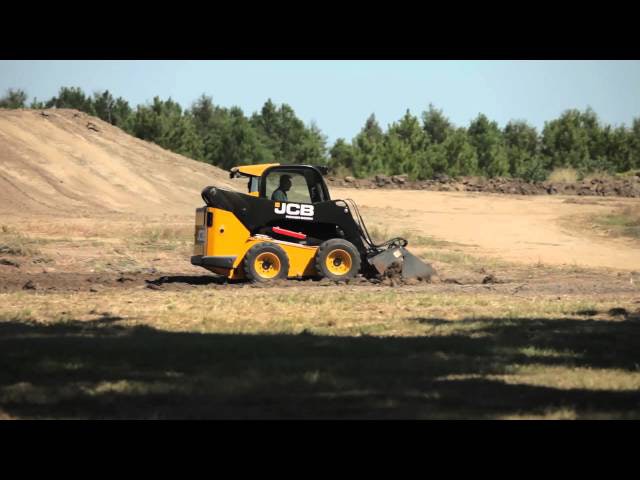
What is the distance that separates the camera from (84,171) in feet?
132

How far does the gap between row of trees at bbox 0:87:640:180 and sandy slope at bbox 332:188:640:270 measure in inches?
837

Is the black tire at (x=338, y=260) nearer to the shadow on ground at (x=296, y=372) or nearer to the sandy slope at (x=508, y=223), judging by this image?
the shadow on ground at (x=296, y=372)

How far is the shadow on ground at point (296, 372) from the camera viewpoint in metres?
8.52

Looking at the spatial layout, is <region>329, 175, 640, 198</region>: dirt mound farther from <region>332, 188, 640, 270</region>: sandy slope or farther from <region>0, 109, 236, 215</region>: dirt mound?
<region>0, 109, 236, 215</region>: dirt mound

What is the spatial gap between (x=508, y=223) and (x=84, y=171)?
15628 millimetres

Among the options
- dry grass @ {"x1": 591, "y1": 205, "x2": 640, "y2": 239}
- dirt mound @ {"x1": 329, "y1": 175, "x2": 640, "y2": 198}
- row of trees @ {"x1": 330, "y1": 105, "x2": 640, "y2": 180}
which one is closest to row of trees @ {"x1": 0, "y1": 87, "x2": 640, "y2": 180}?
row of trees @ {"x1": 330, "y1": 105, "x2": 640, "y2": 180}

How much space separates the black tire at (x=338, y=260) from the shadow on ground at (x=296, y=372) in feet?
21.7

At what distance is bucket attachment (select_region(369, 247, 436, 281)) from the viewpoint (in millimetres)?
20281

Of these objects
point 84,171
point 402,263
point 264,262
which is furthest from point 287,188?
point 84,171

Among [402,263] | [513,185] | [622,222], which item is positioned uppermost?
[513,185]

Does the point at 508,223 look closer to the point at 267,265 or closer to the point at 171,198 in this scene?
the point at 171,198

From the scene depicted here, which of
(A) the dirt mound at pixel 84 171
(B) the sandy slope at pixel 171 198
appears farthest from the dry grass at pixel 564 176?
(A) the dirt mound at pixel 84 171

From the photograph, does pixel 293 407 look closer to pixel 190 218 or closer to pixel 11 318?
pixel 11 318
